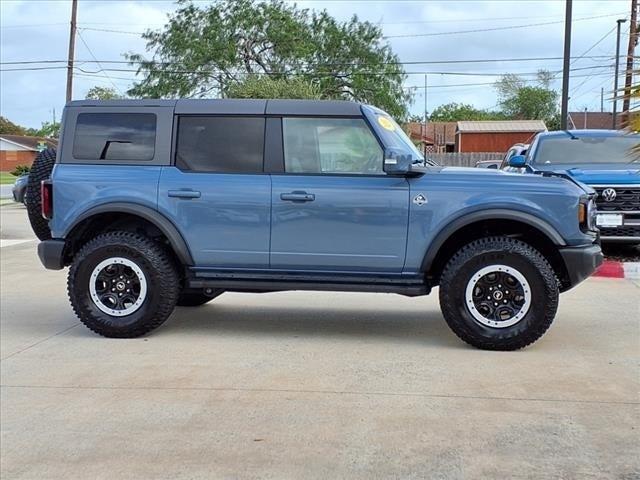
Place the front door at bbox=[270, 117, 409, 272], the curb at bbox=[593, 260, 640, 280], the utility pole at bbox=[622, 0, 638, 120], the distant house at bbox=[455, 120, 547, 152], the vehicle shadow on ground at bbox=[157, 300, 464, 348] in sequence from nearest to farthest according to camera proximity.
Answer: the utility pole at bbox=[622, 0, 638, 120] < the front door at bbox=[270, 117, 409, 272] < the vehicle shadow on ground at bbox=[157, 300, 464, 348] < the curb at bbox=[593, 260, 640, 280] < the distant house at bbox=[455, 120, 547, 152]

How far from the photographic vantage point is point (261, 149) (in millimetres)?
6184

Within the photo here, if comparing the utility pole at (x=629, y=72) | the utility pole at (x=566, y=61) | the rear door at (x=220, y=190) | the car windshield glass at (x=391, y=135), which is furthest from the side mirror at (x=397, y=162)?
the utility pole at (x=566, y=61)

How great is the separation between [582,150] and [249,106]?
6695 mm

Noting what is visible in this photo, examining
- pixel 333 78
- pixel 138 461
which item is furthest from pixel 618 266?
pixel 333 78

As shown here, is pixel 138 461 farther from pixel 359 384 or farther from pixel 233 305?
pixel 233 305

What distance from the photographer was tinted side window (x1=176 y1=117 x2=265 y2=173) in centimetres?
620

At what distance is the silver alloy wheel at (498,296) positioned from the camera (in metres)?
5.80

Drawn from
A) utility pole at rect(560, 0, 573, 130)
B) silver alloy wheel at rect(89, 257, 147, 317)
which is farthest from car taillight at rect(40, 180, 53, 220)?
utility pole at rect(560, 0, 573, 130)

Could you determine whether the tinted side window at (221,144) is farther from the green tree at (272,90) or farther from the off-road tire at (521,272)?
the green tree at (272,90)

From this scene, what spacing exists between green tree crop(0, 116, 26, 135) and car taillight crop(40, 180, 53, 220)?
365ft

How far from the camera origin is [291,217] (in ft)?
19.8

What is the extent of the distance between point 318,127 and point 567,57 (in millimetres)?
16201

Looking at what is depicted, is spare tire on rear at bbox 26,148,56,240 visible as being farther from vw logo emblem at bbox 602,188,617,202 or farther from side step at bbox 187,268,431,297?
vw logo emblem at bbox 602,188,617,202

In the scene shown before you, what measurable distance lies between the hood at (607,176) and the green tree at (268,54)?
28815 mm
